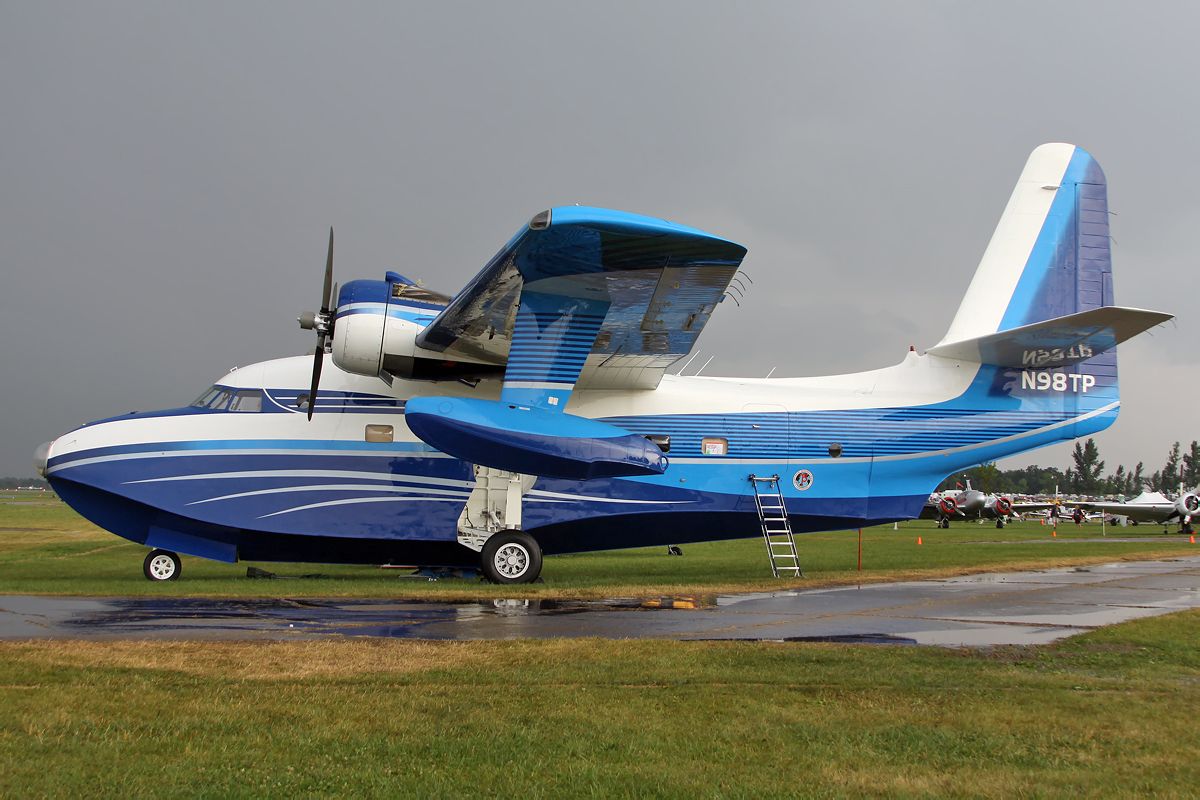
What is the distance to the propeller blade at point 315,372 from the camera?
44.0ft

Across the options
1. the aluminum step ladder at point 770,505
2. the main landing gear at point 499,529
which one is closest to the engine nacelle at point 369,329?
the main landing gear at point 499,529

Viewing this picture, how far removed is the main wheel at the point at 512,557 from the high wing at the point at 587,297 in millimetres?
2534

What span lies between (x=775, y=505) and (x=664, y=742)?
11356 millimetres

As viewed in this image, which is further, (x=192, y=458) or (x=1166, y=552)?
(x=1166, y=552)

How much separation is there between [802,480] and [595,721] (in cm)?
1140

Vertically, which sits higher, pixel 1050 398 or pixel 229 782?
pixel 1050 398

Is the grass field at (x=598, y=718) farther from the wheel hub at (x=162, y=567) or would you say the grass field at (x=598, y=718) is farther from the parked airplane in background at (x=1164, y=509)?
the parked airplane in background at (x=1164, y=509)

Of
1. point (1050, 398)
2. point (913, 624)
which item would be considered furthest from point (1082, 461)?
point (913, 624)

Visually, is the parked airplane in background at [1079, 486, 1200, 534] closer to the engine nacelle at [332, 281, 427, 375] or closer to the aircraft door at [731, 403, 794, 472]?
the aircraft door at [731, 403, 794, 472]

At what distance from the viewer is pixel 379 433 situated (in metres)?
14.3

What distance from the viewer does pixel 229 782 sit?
3631 millimetres

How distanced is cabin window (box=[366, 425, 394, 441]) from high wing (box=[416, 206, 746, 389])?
173cm

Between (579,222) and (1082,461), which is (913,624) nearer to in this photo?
(579,222)

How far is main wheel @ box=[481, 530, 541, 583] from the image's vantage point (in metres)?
13.3
